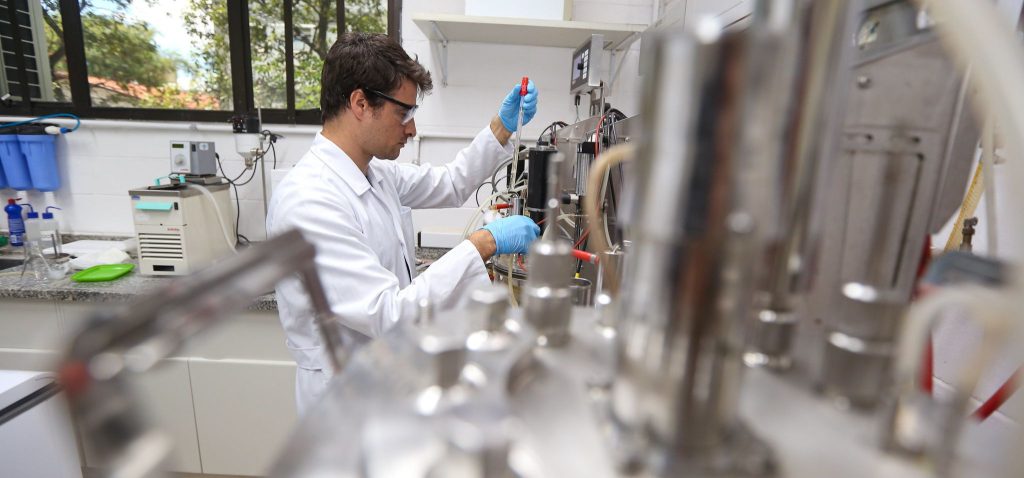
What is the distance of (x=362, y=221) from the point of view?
44.1 inches

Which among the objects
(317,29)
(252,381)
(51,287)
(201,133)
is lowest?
A: (252,381)

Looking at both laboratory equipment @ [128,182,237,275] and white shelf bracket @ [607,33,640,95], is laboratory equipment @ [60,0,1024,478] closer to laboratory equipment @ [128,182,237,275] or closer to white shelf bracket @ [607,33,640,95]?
laboratory equipment @ [128,182,237,275]

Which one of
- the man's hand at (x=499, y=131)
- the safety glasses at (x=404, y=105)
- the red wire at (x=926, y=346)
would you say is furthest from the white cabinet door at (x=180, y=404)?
the red wire at (x=926, y=346)

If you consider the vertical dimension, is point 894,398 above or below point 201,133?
below

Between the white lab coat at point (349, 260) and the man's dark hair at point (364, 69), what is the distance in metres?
0.13

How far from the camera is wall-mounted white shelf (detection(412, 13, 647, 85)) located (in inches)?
64.2

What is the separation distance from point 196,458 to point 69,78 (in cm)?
175

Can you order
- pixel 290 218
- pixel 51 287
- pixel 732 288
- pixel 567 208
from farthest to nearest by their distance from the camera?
pixel 51 287 → pixel 567 208 → pixel 290 218 → pixel 732 288

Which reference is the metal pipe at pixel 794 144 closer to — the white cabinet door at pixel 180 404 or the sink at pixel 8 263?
the white cabinet door at pixel 180 404

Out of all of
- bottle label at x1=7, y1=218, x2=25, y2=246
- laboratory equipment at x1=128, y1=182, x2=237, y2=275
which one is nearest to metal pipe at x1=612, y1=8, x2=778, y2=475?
laboratory equipment at x1=128, y1=182, x2=237, y2=275

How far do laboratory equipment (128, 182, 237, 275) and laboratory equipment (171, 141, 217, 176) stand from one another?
→ 123mm

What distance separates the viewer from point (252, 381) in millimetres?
1524

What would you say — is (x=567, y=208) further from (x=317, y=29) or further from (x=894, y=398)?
(x=317, y=29)

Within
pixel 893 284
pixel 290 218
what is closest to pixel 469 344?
pixel 893 284
